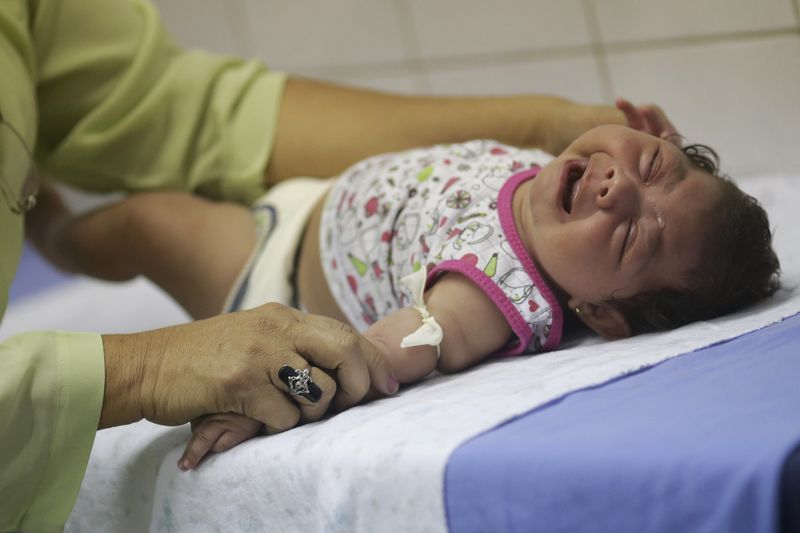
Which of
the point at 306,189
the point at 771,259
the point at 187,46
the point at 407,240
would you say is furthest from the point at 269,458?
the point at 187,46

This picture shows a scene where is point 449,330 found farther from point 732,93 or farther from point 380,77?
point 380,77

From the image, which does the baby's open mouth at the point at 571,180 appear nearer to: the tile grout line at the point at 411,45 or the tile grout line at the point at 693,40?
the tile grout line at the point at 693,40

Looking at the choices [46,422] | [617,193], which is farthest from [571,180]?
[46,422]

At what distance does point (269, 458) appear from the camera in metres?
0.80

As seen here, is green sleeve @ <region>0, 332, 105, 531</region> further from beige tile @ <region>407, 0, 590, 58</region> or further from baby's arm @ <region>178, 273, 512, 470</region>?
beige tile @ <region>407, 0, 590, 58</region>

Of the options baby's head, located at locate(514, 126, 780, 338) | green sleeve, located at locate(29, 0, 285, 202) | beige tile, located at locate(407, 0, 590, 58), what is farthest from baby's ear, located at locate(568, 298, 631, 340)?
beige tile, located at locate(407, 0, 590, 58)

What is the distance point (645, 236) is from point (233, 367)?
38 centimetres

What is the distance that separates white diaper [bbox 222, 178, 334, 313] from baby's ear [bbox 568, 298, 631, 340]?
41 cm

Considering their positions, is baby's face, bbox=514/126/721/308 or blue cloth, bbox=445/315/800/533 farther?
baby's face, bbox=514/126/721/308

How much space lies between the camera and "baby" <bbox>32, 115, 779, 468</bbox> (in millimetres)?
915

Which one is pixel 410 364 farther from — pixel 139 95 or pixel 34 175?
pixel 139 95

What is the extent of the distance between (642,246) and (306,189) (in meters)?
0.59

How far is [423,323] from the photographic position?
942mm

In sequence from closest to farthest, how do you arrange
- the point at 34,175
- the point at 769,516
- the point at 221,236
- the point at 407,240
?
the point at 769,516
the point at 407,240
the point at 34,175
the point at 221,236
